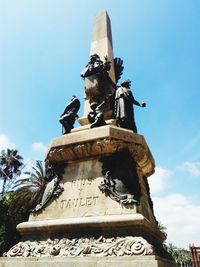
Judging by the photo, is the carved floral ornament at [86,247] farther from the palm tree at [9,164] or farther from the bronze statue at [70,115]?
the palm tree at [9,164]

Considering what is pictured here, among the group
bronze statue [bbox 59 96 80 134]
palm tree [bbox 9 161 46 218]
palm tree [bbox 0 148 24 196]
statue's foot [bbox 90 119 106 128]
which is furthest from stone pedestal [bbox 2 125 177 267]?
palm tree [bbox 0 148 24 196]

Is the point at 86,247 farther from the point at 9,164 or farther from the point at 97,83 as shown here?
the point at 9,164

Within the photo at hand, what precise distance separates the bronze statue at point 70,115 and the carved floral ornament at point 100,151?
0.92 metres

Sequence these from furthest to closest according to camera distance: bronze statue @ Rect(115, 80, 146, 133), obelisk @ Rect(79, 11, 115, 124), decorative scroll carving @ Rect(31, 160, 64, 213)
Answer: obelisk @ Rect(79, 11, 115, 124) < bronze statue @ Rect(115, 80, 146, 133) < decorative scroll carving @ Rect(31, 160, 64, 213)

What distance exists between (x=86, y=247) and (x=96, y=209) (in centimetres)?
68

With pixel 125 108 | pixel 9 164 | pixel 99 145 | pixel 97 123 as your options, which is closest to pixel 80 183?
pixel 99 145

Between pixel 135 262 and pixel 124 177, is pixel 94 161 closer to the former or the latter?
pixel 124 177

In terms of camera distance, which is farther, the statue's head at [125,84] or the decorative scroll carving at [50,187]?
the statue's head at [125,84]

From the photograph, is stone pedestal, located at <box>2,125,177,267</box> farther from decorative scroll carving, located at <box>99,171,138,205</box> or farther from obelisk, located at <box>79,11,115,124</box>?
obelisk, located at <box>79,11,115,124</box>

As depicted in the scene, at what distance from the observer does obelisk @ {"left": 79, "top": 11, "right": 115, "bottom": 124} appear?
8625 mm

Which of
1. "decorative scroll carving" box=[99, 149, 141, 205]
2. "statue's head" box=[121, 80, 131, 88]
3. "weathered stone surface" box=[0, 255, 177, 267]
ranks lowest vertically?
"weathered stone surface" box=[0, 255, 177, 267]

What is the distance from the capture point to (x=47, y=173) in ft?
19.8

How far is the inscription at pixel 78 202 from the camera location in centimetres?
506

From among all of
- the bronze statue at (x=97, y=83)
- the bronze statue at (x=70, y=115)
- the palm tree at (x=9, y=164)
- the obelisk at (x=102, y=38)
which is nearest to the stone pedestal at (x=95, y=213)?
the bronze statue at (x=70, y=115)
